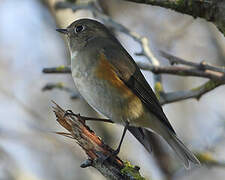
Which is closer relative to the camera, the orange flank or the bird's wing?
the orange flank

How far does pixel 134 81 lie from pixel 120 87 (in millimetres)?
302

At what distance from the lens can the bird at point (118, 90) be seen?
447 cm

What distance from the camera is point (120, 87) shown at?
4539 mm

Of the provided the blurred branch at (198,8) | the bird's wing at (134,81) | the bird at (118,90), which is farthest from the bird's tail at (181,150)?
the blurred branch at (198,8)

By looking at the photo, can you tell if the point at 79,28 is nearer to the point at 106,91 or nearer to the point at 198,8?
the point at 106,91

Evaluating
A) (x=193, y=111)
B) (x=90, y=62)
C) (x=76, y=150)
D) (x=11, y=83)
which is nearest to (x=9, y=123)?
(x=11, y=83)

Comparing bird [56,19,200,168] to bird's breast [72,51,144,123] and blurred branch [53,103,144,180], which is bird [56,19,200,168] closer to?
bird's breast [72,51,144,123]

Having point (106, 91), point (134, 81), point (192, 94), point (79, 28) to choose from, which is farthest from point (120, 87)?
point (79, 28)

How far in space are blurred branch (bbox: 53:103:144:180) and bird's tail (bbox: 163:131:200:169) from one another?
3.52 feet

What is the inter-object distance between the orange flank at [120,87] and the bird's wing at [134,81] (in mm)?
61

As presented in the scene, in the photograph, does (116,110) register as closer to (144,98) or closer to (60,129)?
(144,98)

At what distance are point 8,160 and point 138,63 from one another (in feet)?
9.02

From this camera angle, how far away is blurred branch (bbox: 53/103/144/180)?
3620 millimetres

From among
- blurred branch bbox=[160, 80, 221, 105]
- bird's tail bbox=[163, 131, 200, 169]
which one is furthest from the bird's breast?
bird's tail bbox=[163, 131, 200, 169]
